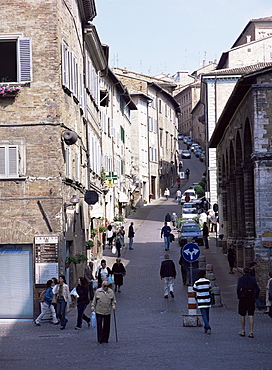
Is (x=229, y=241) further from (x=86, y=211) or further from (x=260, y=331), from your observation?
(x=260, y=331)

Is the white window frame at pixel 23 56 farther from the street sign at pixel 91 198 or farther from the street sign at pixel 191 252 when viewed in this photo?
the street sign at pixel 191 252

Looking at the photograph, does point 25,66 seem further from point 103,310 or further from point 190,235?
point 190,235

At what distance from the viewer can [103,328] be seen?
675 inches

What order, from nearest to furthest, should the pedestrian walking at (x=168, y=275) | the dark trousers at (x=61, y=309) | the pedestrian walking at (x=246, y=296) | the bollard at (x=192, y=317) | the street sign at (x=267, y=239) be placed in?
the pedestrian walking at (x=246, y=296), the bollard at (x=192, y=317), the dark trousers at (x=61, y=309), the street sign at (x=267, y=239), the pedestrian walking at (x=168, y=275)

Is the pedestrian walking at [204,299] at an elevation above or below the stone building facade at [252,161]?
below

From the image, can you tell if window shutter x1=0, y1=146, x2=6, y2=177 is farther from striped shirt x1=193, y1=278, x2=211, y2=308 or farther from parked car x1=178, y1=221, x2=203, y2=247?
parked car x1=178, y1=221, x2=203, y2=247

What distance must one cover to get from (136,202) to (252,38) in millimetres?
30204

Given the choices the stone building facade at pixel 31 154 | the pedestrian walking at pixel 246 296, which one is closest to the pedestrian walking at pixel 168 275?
the stone building facade at pixel 31 154

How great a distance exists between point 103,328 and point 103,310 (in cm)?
46

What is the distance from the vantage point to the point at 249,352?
600 inches

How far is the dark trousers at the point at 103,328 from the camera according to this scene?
17.2m

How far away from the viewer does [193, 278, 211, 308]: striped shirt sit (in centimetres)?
1841

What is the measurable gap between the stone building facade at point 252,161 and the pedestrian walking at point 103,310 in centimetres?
883

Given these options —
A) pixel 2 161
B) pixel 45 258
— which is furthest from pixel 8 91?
pixel 45 258
